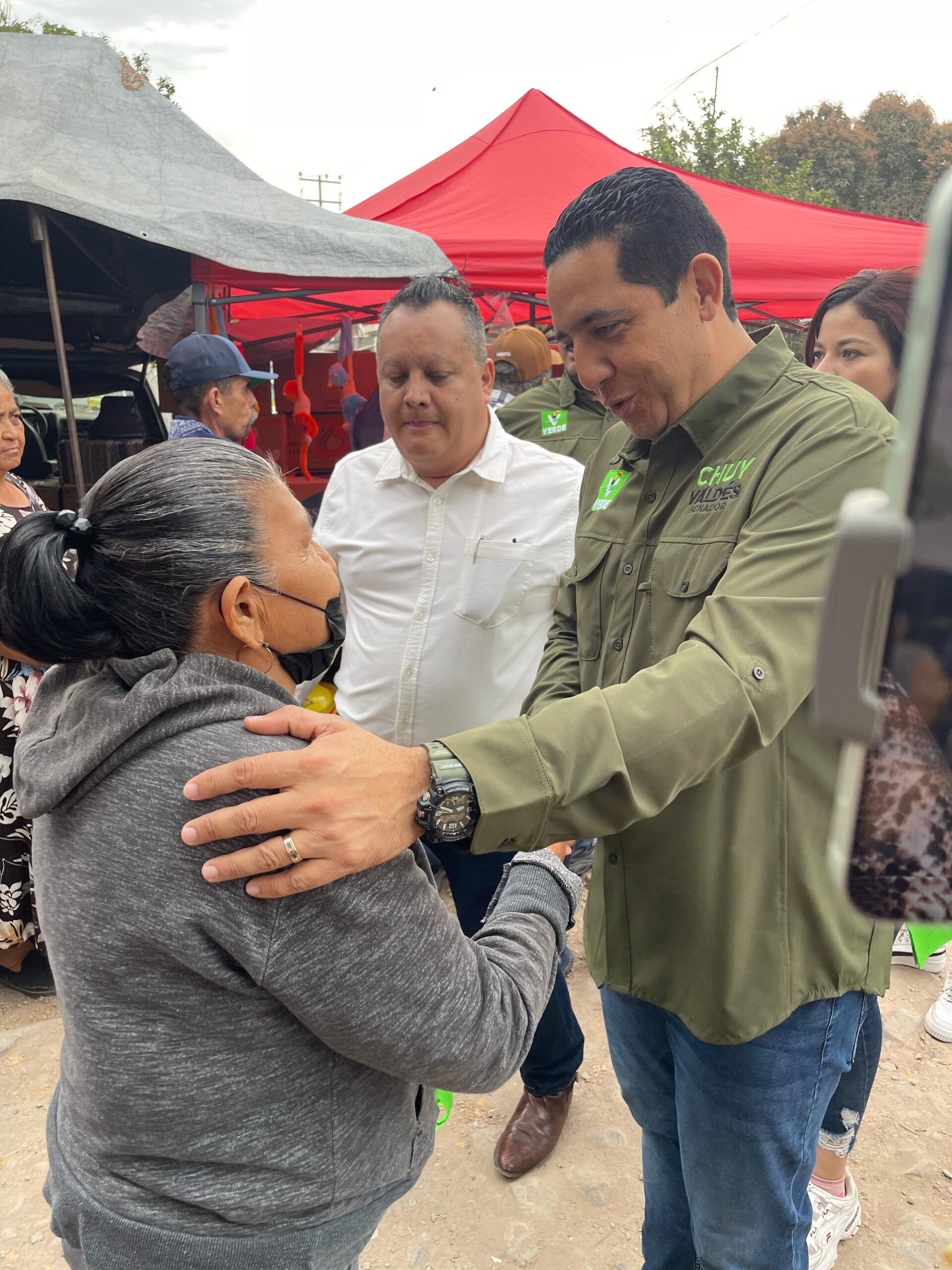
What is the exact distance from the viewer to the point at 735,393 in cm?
141

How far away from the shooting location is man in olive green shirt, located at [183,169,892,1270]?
41.4 inches

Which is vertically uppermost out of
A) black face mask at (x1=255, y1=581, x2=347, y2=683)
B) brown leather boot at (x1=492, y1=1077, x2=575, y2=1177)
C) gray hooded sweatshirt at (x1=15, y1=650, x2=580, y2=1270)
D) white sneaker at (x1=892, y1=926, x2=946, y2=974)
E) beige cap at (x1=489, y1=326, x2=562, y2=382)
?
beige cap at (x1=489, y1=326, x2=562, y2=382)

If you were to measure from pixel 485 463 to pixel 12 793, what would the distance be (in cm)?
208

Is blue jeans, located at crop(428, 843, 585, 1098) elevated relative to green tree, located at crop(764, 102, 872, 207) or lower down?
lower down

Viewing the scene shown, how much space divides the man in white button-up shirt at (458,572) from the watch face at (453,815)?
144cm

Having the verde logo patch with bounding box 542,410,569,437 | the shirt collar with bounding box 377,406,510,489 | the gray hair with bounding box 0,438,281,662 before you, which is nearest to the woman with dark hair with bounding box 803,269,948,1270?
the shirt collar with bounding box 377,406,510,489

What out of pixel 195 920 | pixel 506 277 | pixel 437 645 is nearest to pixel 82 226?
pixel 506 277

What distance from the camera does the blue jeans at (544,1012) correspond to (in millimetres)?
2455

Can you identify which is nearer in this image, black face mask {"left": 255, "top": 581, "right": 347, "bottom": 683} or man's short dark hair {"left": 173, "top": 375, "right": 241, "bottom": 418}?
black face mask {"left": 255, "top": 581, "right": 347, "bottom": 683}

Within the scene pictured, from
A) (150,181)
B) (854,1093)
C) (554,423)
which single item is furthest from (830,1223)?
(150,181)

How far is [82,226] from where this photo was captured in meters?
6.16

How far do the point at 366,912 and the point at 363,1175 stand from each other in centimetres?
44

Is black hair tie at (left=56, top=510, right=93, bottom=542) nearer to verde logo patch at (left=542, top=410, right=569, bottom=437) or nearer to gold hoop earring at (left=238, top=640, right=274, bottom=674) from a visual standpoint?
gold hoop earring at (left=238, top=640, right=274, bottom=674)

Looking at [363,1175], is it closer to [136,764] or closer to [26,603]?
[136,764]
